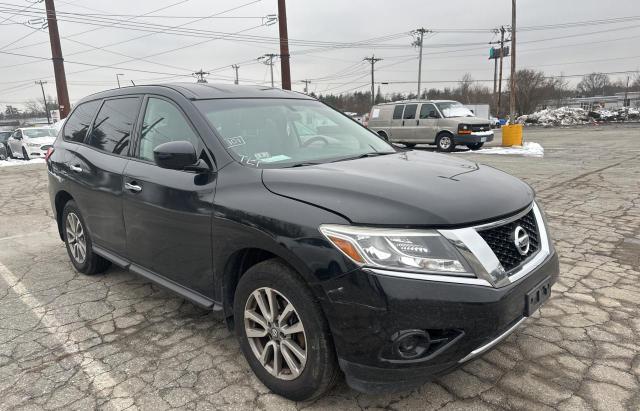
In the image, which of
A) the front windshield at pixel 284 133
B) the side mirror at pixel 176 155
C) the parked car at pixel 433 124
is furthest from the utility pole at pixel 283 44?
the side mirror at pixel 176 155

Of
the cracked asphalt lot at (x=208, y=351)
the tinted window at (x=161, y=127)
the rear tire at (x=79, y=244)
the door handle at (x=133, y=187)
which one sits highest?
the tinted window at (x=161, y=127)

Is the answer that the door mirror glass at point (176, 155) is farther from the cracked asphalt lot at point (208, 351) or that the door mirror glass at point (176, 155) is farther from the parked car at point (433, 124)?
the parked car at point (433, 124)

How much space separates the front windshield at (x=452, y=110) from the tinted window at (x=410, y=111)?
0.91 m

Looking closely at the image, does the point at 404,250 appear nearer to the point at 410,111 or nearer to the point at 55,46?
the point at 410,111

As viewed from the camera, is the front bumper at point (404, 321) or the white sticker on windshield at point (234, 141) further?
the white sticker on windshield at point (234, 141)

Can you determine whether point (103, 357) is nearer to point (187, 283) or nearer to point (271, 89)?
point (187, 283)

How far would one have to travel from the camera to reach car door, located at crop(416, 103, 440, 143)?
16969 millimetres

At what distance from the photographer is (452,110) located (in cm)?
1706

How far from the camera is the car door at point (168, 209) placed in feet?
8.98

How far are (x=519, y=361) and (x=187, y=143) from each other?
2.39 m

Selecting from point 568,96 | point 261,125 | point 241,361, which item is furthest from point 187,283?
point 568,96

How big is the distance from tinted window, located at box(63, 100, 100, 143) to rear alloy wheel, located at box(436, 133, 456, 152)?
14.1 m

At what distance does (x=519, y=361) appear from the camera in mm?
2734

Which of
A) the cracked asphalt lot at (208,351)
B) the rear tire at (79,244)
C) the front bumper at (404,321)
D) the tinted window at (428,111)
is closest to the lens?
the front bumper at (404,321)
